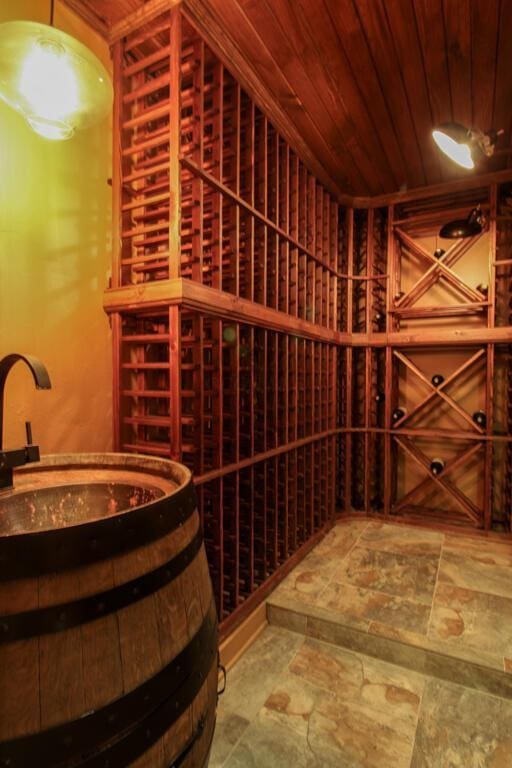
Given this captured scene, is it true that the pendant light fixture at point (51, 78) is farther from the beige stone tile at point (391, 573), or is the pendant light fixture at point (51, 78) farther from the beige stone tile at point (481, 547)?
the beige stone tile at point (481, 547)

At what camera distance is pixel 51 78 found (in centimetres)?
133

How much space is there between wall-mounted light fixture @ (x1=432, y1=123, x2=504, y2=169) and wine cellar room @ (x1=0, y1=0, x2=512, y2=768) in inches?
0.6

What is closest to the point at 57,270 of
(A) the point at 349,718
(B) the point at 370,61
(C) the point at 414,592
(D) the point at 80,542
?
(D) the point at 80,542

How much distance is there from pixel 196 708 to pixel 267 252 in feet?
8.18

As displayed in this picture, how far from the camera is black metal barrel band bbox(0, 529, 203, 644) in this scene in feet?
1.95

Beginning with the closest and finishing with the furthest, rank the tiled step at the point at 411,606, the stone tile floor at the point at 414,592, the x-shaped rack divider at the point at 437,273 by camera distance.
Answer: the tiled step at the point at 411,606
the stone tile floor at the point at 414,592
the x-shaped rack divider at the point at 437,273

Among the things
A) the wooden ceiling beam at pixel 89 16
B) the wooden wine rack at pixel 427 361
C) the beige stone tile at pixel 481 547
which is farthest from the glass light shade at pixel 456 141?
the beige stone tile at pixel 481 547

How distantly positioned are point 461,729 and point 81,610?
2.07m

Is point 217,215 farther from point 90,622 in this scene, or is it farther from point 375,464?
point 375,464

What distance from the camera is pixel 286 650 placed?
234cm

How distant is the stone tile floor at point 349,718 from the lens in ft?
5.43

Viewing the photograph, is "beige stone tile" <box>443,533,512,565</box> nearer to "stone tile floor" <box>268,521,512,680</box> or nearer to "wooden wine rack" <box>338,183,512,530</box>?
"stone tile floor" <box>268,521,512,680</box>

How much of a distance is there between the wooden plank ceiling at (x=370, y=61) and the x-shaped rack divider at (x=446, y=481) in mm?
2711

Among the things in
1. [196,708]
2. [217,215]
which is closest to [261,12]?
[217,215]
